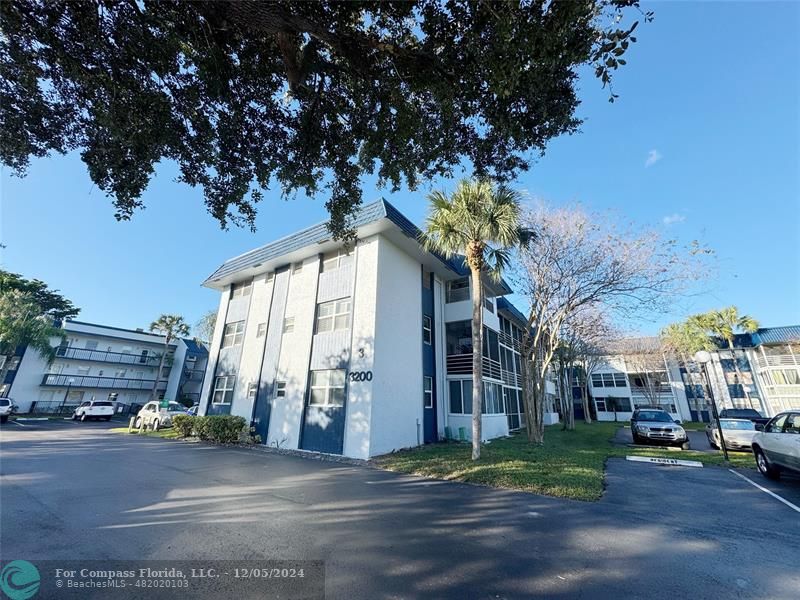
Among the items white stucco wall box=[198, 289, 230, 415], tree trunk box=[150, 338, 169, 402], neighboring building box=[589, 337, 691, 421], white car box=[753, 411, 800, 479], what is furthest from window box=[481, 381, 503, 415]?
tree trunk box=[150, 338, 169, 402]

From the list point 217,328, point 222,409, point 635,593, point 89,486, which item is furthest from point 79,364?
point 635,593

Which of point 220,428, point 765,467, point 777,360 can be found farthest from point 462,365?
point 777,360

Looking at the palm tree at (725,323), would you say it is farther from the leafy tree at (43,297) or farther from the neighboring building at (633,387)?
the leafy tree at (43,297)

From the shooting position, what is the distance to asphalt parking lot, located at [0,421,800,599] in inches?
144

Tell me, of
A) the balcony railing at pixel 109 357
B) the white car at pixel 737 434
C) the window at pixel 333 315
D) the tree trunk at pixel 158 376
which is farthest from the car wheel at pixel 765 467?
the balcony railing at pixel 109 357

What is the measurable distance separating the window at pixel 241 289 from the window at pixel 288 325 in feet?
15.9

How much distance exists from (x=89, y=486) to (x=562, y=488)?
10.3 m

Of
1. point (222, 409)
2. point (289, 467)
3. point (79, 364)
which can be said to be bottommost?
point (289, 467)

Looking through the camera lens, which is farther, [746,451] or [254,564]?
[746,451]

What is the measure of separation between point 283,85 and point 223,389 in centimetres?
1654

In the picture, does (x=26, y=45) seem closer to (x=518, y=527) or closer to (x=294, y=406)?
(x=518, y=527)

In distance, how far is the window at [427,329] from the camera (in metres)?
17.1

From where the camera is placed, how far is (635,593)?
11.3ft

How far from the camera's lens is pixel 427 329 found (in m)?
17.4
